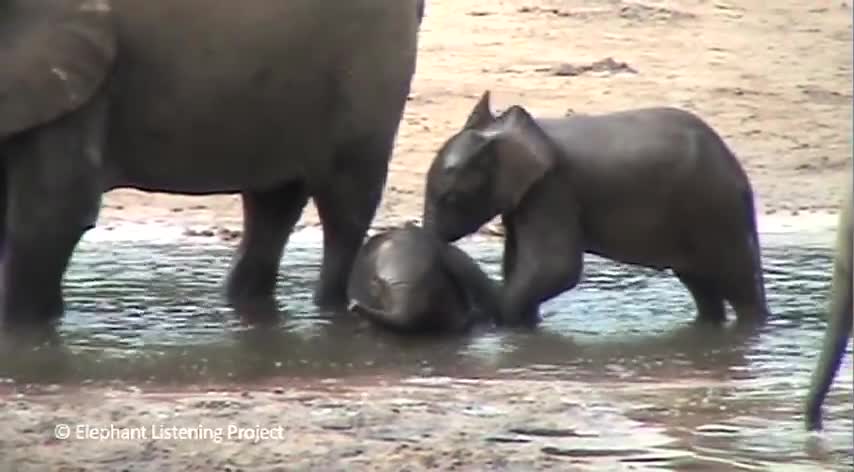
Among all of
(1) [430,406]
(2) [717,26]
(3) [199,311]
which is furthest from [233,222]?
(2) [717,26]

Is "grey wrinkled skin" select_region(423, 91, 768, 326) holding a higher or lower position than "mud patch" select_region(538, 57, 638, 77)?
higher

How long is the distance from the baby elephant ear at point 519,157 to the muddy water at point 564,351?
0.40 metres

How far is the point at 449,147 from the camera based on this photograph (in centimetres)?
604

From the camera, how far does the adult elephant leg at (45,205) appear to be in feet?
18.3

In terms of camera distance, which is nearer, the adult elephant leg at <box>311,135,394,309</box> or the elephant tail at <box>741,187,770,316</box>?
the elephant tail at <box>741,187,770,316</box>

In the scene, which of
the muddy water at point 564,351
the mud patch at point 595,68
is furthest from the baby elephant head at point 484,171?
the mud patch at point 595,68

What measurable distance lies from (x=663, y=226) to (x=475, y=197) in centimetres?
55

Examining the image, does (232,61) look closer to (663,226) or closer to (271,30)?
(271,30)

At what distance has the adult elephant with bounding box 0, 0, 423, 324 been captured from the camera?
220 inches

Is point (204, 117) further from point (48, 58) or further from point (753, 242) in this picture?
point (753, 242)

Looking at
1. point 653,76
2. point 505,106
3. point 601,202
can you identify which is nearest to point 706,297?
point 601,202

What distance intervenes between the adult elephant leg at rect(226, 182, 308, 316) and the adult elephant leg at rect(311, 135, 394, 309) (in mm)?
148

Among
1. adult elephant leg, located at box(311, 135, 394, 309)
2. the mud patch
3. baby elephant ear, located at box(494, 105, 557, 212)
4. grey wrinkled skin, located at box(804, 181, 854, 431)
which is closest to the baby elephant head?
baby elephant ear, located at box(494, 105, 557, 212)

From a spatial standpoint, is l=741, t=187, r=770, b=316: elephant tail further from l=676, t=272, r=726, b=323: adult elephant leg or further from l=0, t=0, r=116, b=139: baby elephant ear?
l=0, t=0, r=116, b=139: baby elephant ear
